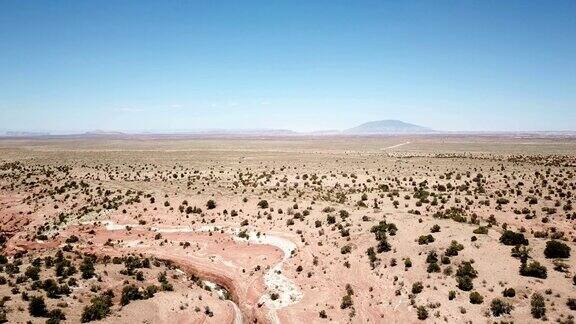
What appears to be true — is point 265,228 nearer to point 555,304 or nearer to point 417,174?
point 555,304

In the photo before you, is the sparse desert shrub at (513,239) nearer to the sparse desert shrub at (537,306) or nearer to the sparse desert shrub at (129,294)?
the sparse desert shrub at (537,306)

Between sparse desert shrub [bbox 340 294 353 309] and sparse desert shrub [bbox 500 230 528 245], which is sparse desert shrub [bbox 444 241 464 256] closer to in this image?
sparse desert shrub [bbox 500 230 528 245]

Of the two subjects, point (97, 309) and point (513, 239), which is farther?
point (513, 239)

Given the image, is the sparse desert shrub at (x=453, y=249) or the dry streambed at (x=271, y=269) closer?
the dry streambed at (x=271, y=269)

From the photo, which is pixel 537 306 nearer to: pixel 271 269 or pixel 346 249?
pixel 346 249

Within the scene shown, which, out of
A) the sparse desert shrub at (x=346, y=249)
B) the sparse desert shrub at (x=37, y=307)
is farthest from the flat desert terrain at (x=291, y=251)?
the sparse desert shrub at (x=346, y=249)

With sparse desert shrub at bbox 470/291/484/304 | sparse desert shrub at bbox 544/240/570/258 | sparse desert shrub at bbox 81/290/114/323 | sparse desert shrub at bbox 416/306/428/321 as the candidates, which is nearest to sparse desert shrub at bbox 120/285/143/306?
sparse desert shrub at bbox 81/290/114/323

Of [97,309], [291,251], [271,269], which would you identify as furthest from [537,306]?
[97,309]

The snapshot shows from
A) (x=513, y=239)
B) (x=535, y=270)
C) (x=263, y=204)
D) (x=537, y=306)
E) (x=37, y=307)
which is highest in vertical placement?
(x=513, y=239)
